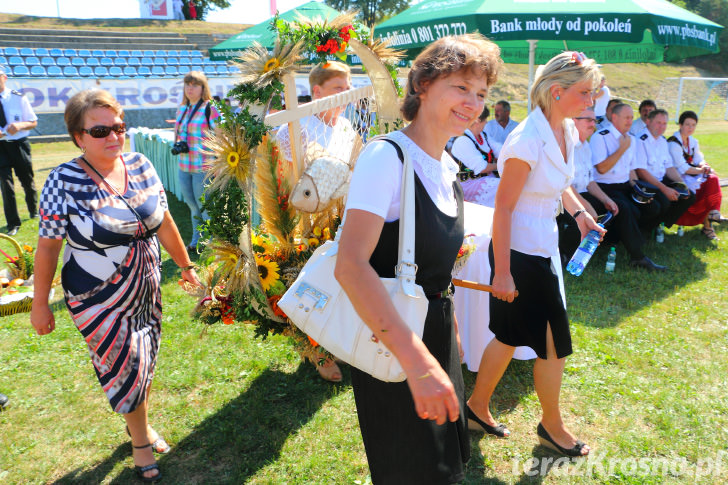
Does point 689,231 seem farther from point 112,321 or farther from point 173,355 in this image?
point 112,321

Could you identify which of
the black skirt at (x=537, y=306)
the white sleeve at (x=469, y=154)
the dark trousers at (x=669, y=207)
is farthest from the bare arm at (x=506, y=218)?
the dark trousers at (x=669, y=207)

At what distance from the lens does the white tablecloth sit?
10.5 feet

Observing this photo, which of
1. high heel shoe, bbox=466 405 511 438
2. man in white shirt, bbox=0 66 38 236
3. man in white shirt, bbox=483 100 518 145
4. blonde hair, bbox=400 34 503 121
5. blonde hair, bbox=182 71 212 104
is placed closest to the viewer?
blonde hair, bbox=400 34 503 121

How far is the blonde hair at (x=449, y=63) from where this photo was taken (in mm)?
1451

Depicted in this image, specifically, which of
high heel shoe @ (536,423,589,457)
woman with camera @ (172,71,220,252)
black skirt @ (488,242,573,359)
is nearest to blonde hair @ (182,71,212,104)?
woman with camera @ (172,71,220,252)

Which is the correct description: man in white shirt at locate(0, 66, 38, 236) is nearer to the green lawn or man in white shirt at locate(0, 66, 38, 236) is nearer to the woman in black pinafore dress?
the green lawn

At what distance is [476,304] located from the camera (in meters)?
3.29

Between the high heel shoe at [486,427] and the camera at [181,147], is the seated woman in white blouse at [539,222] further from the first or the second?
the camera at [181,147]

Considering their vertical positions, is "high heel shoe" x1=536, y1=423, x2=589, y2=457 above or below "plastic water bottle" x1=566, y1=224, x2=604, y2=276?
below

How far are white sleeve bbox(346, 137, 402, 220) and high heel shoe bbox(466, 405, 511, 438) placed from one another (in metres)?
1.79

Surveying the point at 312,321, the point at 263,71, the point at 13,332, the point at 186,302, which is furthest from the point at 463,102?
the point at 13,332

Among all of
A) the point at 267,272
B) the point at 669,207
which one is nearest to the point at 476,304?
the point at 267,272

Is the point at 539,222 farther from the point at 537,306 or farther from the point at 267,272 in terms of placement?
the point at 267,272

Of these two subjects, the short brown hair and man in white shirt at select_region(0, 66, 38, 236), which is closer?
the short brown hair
